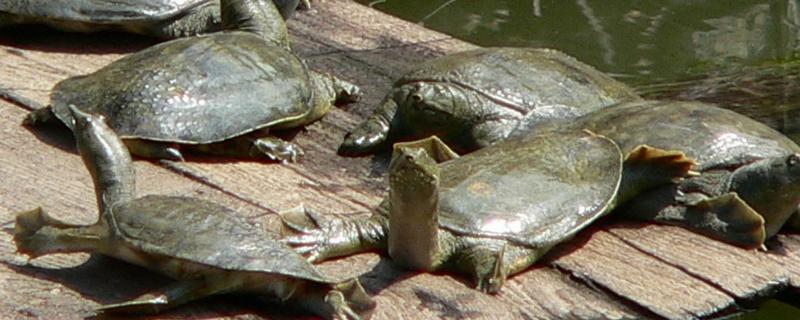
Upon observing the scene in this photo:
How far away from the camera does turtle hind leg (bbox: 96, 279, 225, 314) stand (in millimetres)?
3104

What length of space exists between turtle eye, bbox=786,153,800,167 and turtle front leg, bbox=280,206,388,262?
94 cm

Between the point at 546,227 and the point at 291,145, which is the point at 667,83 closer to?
the point at 291,145

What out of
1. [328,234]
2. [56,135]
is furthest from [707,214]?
[56,135]

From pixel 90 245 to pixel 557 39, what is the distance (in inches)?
176

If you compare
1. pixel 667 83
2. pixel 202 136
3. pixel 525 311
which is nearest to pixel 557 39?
pixel 667 83

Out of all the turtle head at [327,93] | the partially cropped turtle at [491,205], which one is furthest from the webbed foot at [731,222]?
the turtle head at [327,93]

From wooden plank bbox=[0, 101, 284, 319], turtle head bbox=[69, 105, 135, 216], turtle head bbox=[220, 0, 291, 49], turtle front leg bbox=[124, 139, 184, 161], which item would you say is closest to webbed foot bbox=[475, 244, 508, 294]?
wooden plank bbox=[0, 101, 284, 319]

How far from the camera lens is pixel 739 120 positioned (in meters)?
4.07

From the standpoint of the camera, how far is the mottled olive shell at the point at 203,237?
122 inches

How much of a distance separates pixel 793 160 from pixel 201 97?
1437mm

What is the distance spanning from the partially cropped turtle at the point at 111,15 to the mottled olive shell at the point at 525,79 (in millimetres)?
964

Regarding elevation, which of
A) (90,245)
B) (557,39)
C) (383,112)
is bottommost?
(557,39)

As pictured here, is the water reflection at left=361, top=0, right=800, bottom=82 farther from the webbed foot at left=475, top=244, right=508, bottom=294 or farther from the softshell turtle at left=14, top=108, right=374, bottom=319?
the softshell turtle at left=14, top=108, right=374, bottom=319

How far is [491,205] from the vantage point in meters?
3.59
